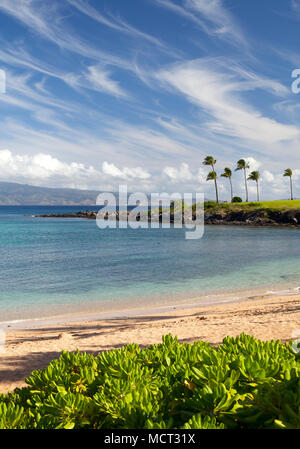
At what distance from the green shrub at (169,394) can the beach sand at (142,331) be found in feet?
19.5

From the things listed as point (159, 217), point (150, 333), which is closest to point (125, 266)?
point (150, 333)

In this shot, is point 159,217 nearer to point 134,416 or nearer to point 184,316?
point 184,316

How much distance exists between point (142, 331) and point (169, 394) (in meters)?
10.3

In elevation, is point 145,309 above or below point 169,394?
below

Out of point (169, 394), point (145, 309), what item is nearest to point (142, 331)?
point (145, 309)

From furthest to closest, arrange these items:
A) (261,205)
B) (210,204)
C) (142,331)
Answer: (210,204)
(261,205)
(142,331)

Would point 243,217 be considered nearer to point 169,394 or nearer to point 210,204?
point 210,204

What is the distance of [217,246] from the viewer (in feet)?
161

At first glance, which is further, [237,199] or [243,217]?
[237,199]

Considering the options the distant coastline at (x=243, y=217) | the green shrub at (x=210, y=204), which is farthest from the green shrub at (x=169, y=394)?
the green shrub at (x=210, y=204)

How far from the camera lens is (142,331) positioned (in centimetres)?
1319

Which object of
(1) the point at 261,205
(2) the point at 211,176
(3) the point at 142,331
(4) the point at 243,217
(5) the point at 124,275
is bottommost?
(5) the point at 124,275

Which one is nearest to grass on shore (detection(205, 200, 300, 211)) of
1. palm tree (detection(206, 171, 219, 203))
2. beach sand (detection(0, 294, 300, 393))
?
palm tree (detection(206, 171, 219, 203))

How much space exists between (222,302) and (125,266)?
13566 millimetres
